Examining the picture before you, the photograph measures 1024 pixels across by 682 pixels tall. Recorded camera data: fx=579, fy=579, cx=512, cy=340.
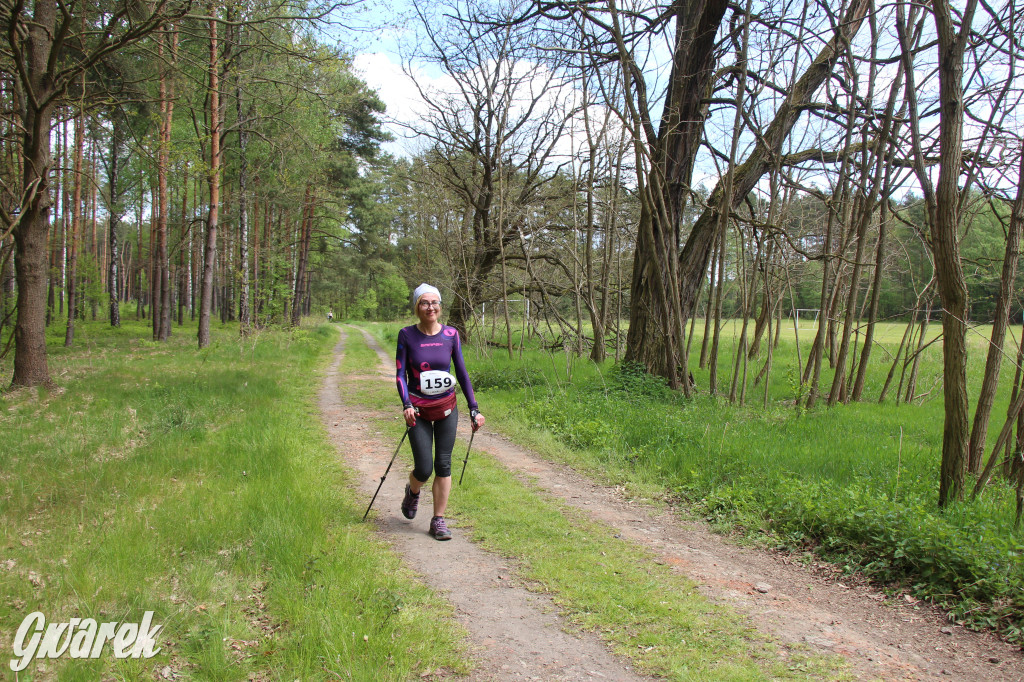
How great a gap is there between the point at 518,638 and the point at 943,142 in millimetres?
4932

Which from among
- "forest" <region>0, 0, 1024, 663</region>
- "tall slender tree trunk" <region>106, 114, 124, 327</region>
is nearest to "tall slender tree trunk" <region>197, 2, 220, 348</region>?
"forest" <region>0, 0, 1024, 663</region>

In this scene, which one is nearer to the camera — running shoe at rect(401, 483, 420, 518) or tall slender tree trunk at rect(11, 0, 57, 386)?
running shoe at rect(401, 483, 420, 518)

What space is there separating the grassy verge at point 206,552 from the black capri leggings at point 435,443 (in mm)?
738

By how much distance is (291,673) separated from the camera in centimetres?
289

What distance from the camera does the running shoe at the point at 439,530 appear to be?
471 cm

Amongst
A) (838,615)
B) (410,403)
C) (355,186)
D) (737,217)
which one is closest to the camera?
(838,615)

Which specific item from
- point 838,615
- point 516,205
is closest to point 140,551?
point 838,615

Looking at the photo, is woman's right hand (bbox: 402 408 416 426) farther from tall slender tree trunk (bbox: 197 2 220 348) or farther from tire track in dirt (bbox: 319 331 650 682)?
tall slender tree trunk (bbox: 197 2 220 348)

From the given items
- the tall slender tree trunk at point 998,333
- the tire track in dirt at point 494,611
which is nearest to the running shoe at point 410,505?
the tire track in dirt at point 494,611

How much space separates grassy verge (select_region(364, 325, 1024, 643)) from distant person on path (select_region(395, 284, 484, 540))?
256 cm

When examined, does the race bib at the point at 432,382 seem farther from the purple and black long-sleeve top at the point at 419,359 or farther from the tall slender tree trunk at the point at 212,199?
the tall slender tree trunk at the point at 212,199

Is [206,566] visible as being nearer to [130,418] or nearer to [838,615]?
[838,615]

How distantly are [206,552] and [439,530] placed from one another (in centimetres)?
170

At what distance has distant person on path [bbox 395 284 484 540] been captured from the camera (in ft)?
15.3
